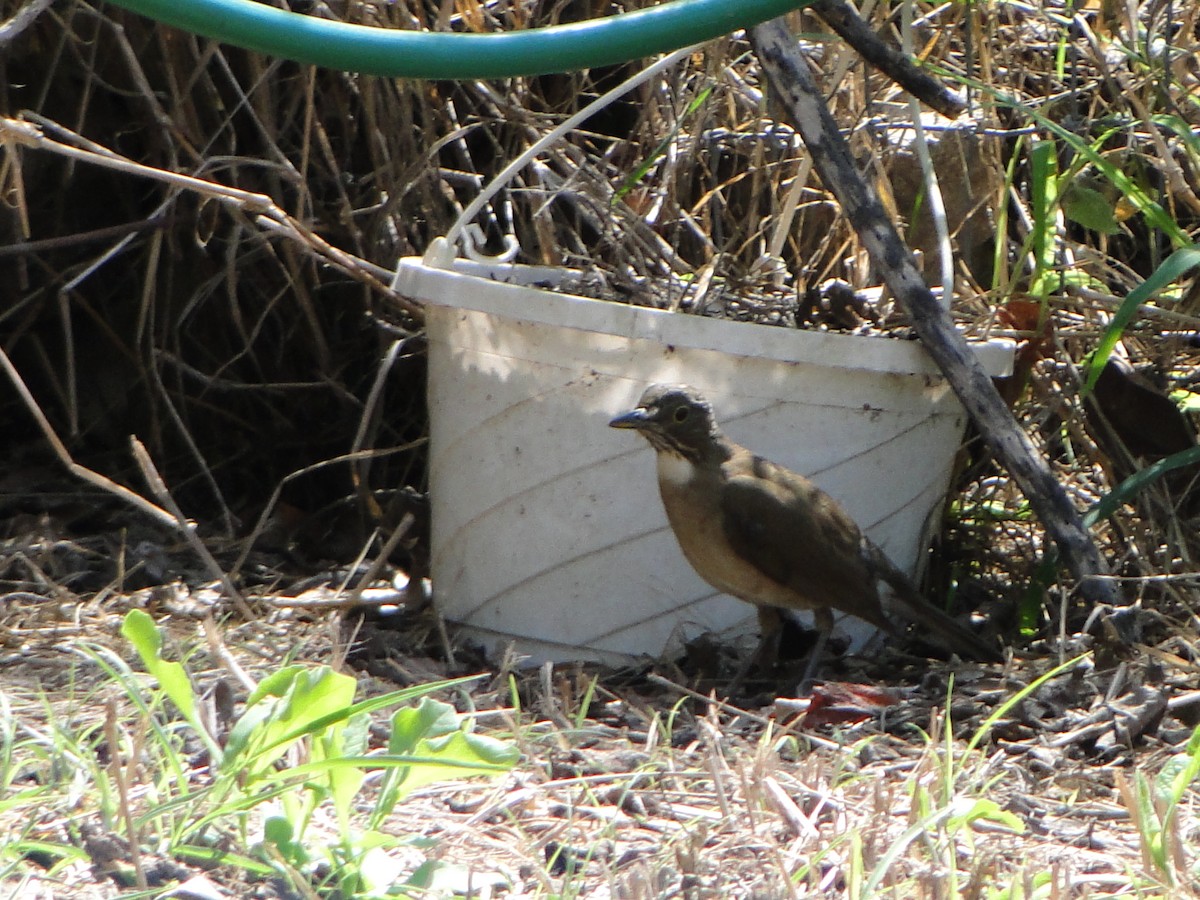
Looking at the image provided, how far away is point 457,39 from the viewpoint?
262 cm

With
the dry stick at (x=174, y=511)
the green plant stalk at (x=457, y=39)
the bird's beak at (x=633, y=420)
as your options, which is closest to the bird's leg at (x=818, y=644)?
the bird's beak at (x=633, y=420)

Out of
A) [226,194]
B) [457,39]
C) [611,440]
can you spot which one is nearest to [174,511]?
[226,194]

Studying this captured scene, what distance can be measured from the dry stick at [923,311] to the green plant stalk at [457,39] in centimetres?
127

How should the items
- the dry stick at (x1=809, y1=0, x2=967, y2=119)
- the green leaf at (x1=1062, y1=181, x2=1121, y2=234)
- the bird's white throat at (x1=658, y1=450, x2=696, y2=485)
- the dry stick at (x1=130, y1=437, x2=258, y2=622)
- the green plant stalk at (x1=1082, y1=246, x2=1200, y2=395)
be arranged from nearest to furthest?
1. the dry stick at (x1=130, y1=437, x2=258, y2=622)
2. the green plant stalk at (x1=1082, y1=246, x2=1200, y2=395)
3. the dry stick at (x1=809, y1=0, x2=967, y2=119)
4. the bird's white throat at (x1=658, y1=450, x2=696, y2=485)
5. the green leaf at (x1=1062, y1=181, x2=1121, y2=234)

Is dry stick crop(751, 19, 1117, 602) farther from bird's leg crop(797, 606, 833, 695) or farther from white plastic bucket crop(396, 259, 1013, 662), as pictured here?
bird's leg crop(797, 606, 833, 695)

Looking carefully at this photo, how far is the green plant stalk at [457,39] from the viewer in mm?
2570

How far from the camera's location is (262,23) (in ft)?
8.43

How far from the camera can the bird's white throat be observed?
4.00m

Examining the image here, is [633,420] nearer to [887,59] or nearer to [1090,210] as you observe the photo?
[887,59]

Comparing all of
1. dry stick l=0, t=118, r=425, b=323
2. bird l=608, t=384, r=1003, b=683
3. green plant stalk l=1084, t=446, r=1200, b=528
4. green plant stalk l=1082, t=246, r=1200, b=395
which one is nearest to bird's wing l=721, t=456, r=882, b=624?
bird l=608, t=384, r=1003, b=683

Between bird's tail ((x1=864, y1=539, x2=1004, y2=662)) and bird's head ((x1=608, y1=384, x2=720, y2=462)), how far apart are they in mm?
513

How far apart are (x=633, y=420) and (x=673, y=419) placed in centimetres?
11

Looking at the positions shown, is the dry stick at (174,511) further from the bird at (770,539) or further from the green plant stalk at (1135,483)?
the green plant stalk at (1135,483)

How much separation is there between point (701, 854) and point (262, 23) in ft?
5.11
